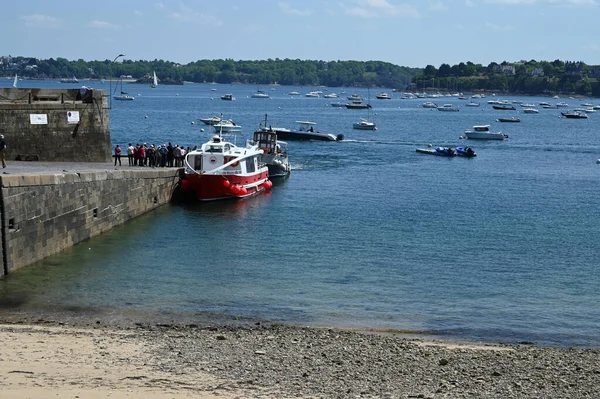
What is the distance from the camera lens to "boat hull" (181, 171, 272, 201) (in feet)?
146

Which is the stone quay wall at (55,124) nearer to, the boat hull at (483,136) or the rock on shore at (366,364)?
the rock on shore at (366,364)

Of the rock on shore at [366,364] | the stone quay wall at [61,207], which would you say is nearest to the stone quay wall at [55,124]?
the stone quay wall at [61,207]

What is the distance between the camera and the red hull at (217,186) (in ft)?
146

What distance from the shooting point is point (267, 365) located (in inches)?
736

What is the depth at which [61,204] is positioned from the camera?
100 feet

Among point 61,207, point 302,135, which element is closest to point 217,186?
point 61,207

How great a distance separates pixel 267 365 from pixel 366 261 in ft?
44.4

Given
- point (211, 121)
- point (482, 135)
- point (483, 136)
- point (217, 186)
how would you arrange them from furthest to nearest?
point (211, 121) → point (483, 136) → point (482, 135) → point (217, 186)

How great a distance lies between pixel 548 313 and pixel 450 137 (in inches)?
3198

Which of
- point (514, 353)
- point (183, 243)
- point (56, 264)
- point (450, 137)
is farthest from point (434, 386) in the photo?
point (450, 137)

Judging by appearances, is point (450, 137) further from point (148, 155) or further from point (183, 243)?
point (183, 243)

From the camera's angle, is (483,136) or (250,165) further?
(483,136)

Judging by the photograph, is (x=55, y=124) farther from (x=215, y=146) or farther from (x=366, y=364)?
(x=366, y=364)

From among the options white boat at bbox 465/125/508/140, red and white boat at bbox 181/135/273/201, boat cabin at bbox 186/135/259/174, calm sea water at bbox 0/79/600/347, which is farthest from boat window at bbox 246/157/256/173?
white boat at bbox 465/125/508/140
